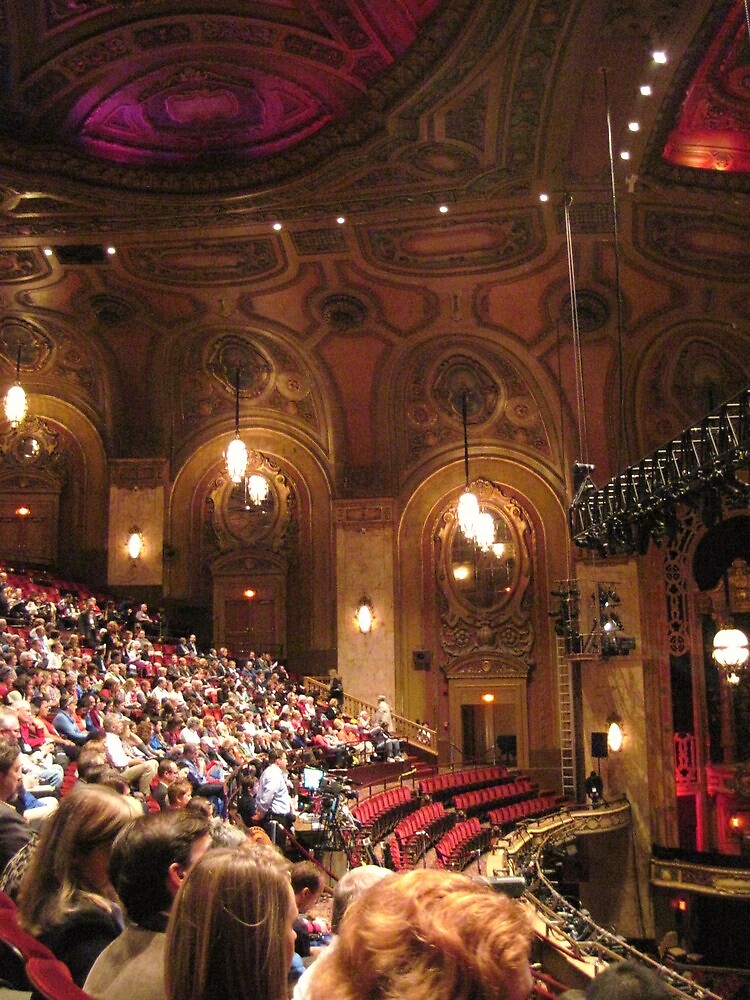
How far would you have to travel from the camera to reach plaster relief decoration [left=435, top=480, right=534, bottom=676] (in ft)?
70.7

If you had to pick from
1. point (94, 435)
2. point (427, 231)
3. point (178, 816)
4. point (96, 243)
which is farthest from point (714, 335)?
point (178, 816)

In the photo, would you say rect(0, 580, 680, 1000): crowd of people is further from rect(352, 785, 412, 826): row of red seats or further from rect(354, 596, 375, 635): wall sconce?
rect(354, 596, 375, 635): wall sconce

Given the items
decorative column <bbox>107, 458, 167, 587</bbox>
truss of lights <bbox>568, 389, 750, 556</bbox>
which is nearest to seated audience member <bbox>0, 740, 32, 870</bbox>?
truss of lights <bbox>568, 389, 750, 556</bbox>

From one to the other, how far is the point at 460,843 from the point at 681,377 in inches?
432

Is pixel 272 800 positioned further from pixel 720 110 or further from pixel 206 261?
pixel 206 261

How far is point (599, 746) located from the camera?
19875 mm

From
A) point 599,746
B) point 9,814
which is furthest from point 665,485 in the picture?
point 599,746

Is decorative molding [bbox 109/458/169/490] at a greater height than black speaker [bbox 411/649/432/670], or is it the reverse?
decorative molding [bbox 109/458/169/490]

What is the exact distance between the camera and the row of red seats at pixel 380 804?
12789mm

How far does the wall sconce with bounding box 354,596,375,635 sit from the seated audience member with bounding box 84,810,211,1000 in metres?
19.0

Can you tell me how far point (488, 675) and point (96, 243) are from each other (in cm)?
1200

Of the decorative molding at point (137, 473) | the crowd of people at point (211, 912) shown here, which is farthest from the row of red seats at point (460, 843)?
the decorative molding at point (137, 473)

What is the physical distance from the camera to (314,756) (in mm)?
15211

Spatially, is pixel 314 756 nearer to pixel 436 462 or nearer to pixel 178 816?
pixel 436 462
